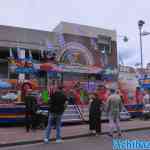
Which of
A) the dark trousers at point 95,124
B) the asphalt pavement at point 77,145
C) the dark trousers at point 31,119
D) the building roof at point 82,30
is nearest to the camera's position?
the asphalt pavement at point 77,145

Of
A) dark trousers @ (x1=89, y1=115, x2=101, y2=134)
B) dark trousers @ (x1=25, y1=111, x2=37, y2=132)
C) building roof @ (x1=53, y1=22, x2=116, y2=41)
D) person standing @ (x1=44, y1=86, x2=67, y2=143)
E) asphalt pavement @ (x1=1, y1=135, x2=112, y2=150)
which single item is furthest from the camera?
building roof @ (x1=53, y1=22, x2=116, y2=41)

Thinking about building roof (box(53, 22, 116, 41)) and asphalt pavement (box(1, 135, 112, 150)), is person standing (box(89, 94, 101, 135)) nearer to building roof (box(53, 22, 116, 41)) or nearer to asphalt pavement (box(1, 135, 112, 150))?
asphalt pavement (box(1, 135, 112, 150))

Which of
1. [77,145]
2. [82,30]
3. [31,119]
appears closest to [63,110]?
[77,145]

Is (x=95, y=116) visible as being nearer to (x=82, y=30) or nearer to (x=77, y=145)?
(x=77, y=145)

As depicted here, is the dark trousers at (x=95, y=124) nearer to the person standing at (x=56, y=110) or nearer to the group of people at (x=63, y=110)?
the group of people at (x=63, y=110)

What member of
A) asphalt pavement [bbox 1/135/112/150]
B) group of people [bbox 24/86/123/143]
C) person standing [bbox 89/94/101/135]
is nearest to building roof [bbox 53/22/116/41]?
group of people [bbox 24/86/123/143]

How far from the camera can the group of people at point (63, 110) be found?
11695 millimetres

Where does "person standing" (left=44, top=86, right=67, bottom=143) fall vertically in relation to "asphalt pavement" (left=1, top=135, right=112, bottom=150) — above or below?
above

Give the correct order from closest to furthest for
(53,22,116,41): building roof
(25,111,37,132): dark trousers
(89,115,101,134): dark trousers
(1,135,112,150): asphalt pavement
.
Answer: (1,135,112,150): asphalt pavement
(89,115,101,134): dark trousers
(25,111,37,132): dark trousers
(53,22,116,41): building roof

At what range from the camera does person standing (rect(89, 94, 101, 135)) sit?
13859 mm

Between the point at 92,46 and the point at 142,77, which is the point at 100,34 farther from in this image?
the point at 142,77

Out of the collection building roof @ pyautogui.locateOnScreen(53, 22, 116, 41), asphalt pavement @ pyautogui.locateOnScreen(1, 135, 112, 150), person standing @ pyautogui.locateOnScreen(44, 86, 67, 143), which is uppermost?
building roof @ pyautogui.locateOnScreen(53, 22, 116, 41)

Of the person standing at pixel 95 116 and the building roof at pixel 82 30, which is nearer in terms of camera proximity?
the person standing at pixel 95 116

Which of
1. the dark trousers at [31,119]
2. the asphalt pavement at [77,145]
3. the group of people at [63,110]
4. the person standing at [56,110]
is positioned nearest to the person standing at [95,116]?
the group of people at [63,110]
